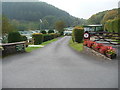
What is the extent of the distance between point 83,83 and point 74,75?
2.96 ft

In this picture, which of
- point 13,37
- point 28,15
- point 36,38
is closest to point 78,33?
point 36,38

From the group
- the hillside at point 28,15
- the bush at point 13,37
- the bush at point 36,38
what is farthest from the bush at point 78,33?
the hillside at point 28,15

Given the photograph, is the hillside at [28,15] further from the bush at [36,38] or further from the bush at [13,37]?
the bush at [13,37]

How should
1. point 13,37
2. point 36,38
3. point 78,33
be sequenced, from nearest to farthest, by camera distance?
point 13,37
point 78,33
point 36,38

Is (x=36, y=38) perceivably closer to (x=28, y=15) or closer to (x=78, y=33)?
(x=78, y=33)

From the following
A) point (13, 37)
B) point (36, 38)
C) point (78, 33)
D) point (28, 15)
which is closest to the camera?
point (13, 37)

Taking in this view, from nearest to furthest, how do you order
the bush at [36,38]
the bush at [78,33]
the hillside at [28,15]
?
the bush at [78,33]
the bush at [36,38]
the hillside at [28,15]

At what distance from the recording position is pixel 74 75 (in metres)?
5.66

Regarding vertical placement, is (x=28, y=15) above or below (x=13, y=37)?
above

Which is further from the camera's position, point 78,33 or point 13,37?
point 78,33

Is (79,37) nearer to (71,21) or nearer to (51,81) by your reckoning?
(51,81)

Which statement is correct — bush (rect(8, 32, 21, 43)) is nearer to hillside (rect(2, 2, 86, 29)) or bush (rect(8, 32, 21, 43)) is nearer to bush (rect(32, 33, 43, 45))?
bush (rect(32, 33, 43, 45))

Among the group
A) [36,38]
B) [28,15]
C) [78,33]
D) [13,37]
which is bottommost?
[36,38]

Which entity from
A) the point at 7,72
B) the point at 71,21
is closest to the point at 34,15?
the point at 71,21
